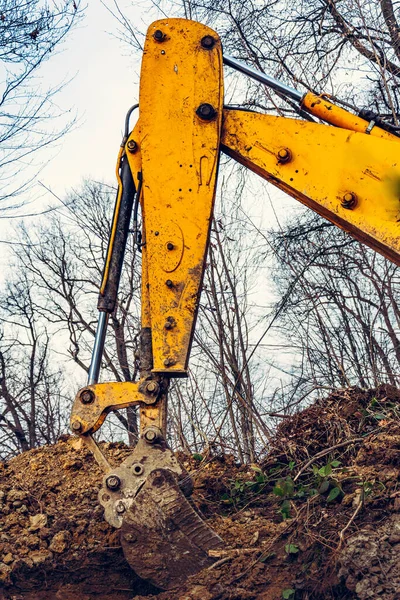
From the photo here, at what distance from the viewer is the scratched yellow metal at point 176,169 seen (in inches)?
160

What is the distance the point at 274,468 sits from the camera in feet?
18.1

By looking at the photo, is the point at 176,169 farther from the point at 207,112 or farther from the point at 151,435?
the point at 151,435

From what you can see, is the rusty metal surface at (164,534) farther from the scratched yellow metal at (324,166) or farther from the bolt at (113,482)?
the scratched yellow metal at (324,166)

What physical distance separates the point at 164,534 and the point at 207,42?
2.76m

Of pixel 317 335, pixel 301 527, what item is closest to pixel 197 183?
pixel 301 527

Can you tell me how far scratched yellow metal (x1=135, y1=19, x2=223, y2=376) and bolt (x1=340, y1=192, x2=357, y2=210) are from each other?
747 mm

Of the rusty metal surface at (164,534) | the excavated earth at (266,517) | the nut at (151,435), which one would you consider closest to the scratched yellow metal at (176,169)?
the nut at (151,435)

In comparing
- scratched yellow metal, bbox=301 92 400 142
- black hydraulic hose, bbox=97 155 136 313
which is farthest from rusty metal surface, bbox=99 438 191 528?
scratched yellow metal, bbox=301 92 400 142

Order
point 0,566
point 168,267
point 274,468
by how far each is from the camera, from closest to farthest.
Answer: point 168,267 → point 0,566 → point 274,468

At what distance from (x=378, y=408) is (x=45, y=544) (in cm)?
263

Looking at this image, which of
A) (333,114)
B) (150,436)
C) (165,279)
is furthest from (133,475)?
(333,114)

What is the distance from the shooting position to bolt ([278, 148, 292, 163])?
3977 mm

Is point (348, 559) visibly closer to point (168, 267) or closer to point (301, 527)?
point (301, 527)

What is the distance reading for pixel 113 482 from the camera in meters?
4.00
